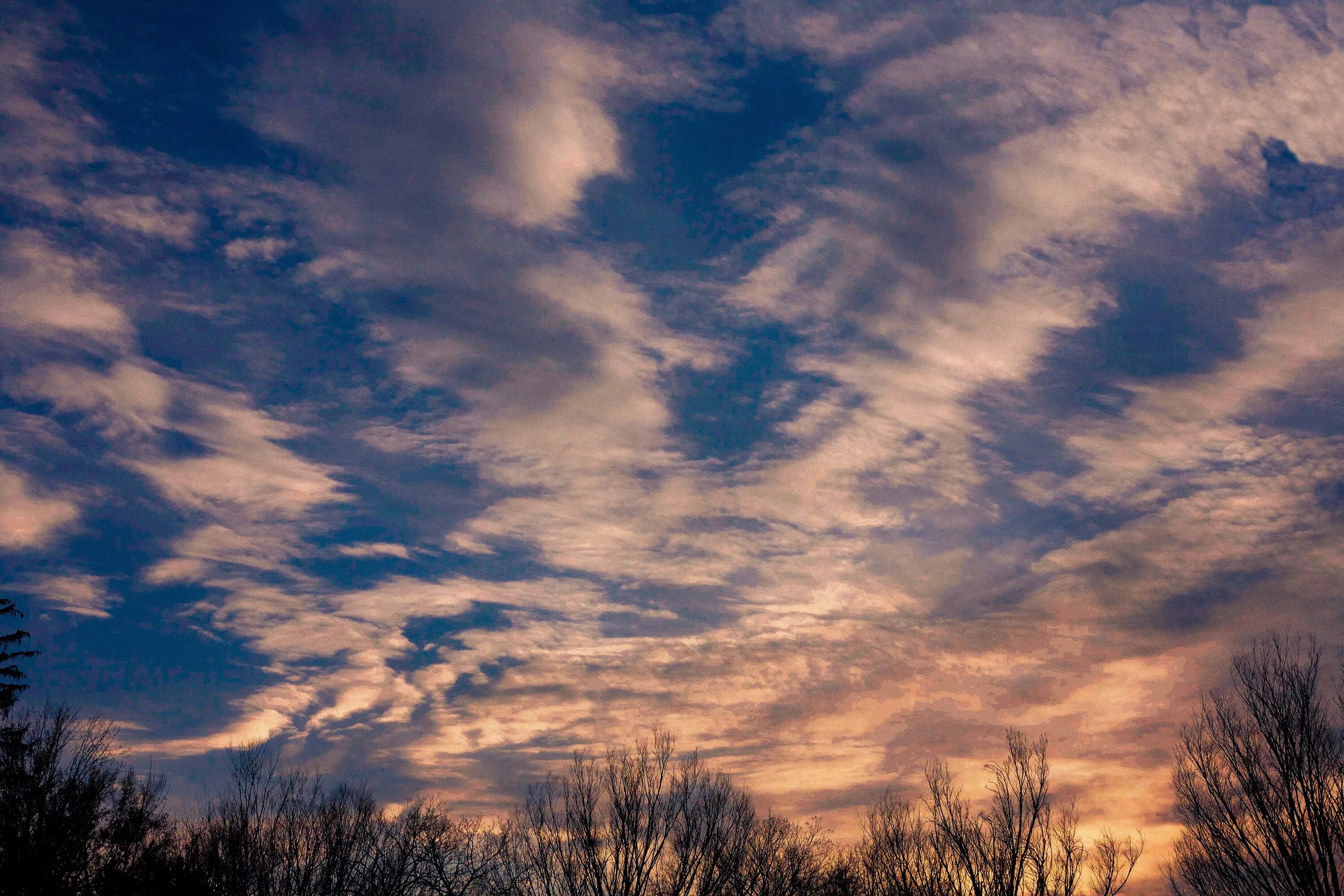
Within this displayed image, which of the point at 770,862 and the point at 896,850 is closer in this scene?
the point at 896,850

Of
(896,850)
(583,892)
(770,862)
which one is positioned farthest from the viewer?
(770,862)

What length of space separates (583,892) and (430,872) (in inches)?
373

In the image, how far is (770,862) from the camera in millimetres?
51250

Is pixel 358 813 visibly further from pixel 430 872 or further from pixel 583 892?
pixel 583 892

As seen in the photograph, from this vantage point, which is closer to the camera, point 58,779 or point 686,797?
point 58,779

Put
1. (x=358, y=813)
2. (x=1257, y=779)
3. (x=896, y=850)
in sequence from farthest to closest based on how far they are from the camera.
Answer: (x=896, y=850) < (x=358, y=813) < (x=1257, y=779)

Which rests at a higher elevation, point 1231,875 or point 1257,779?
point 1257,779

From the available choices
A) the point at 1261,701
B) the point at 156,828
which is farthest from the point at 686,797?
the point at 156,828

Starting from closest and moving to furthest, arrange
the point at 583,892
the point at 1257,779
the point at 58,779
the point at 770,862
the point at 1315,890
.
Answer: the point at 1315,890 → the point at 1257,779 → the point at 58,779 → the point at 583,892 → the point at 770,862

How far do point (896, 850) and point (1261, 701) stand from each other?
77.2ft

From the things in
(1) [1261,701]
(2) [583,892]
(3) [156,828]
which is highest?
(1) [1261,701]

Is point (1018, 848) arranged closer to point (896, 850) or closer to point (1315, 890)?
point (896, 850)

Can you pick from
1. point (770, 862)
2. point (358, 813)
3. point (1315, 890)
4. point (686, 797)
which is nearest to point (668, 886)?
point (686, 797)

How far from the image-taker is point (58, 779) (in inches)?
1271
